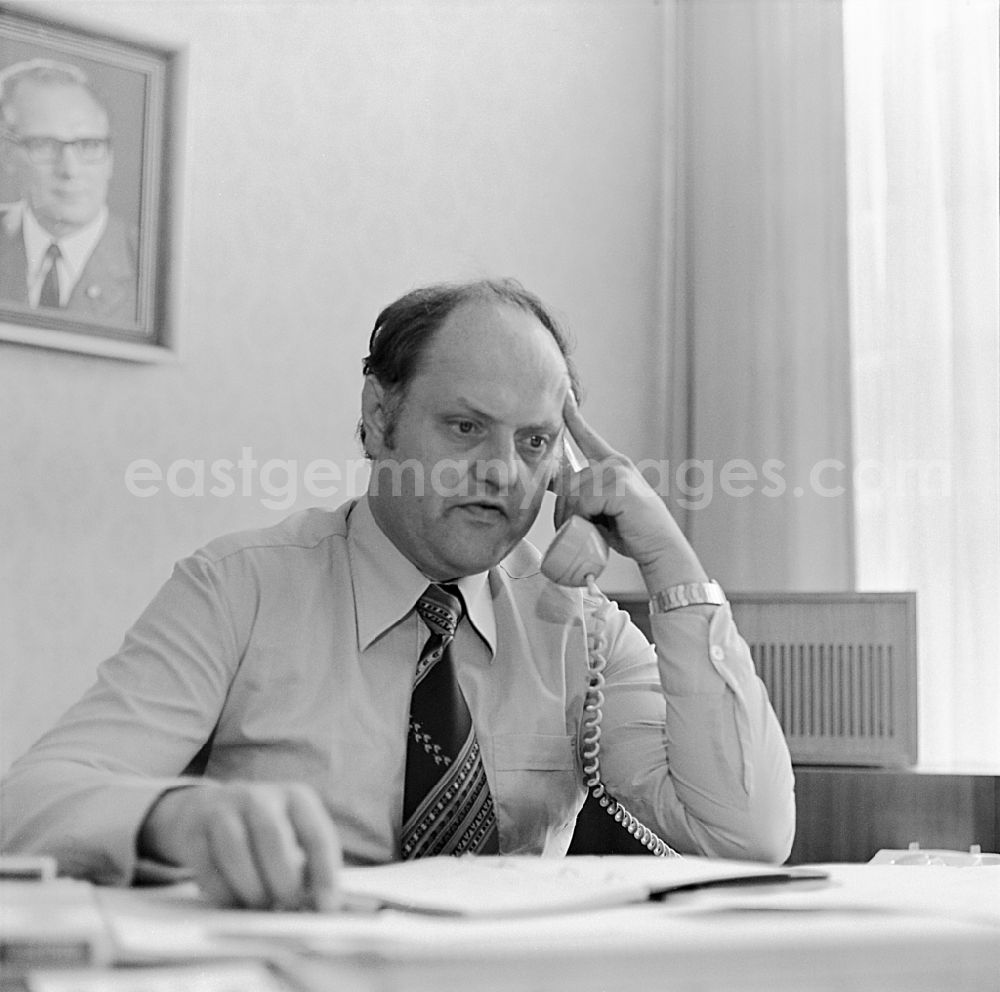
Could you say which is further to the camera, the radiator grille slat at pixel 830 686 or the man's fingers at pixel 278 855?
the radiator grille slat at pixel 830 686

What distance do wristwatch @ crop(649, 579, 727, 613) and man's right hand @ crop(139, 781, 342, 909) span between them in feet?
2.60

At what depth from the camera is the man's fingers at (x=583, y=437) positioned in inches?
67.6

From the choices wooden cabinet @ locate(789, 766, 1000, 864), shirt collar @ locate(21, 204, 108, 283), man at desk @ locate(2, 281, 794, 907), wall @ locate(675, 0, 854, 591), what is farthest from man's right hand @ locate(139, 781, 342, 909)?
wall @ locate(675, 0, 854, 591)

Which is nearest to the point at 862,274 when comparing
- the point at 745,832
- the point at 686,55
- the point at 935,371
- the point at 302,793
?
the point at 935,371

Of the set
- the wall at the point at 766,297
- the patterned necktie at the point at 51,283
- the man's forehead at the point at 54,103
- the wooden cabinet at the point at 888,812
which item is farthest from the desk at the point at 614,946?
the wall at the point at 766,297

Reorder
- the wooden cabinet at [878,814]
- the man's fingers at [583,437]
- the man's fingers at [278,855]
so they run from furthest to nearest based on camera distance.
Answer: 1. the wooden cabinet at [878,814]
2. the man's fingers at [583,437]
3. the man's fingers at [278,855]

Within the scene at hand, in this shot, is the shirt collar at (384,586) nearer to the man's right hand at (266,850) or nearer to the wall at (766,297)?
the man's right hand at (266,850)

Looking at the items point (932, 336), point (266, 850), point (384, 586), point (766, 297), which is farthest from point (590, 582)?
point (766, 297)

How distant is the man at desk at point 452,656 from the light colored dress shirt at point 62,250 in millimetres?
761

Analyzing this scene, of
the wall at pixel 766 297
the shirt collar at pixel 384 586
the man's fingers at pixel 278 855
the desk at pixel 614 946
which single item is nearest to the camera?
the desk at pixel 614 946

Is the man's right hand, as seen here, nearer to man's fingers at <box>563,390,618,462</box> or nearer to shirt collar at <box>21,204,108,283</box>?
man's fingers at <box>563,390,618,462</box>

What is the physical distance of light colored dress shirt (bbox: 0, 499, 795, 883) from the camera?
141 cm

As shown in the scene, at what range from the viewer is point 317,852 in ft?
2.57

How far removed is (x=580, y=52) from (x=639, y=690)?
1.79 m
